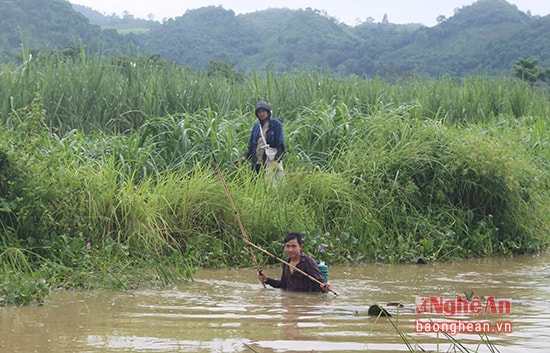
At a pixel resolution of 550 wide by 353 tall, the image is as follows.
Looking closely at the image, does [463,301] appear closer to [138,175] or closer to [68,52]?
[138,175]

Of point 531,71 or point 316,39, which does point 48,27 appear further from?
point 316,39

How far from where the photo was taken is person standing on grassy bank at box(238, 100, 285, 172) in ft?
38.1

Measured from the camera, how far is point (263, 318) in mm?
6625

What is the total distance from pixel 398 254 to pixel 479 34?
47.4 meters

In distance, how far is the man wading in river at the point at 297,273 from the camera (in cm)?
802

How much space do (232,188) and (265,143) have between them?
1358 mm

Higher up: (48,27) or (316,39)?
(316,39)

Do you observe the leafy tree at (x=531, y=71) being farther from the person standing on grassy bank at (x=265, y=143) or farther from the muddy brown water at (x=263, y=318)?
the muddy brown water at (x=263, y=318)

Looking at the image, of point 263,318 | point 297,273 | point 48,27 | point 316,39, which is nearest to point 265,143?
point 297,273

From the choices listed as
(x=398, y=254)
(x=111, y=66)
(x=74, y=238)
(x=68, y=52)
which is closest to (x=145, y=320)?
(x=74, y=238)

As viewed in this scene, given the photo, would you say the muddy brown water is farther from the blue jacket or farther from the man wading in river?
the blue jacket

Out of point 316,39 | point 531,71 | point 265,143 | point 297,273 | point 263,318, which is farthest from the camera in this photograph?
point 316,39

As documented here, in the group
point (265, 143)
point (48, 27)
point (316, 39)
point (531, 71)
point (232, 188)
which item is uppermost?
point (316, 39)

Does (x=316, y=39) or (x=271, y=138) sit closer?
(x=271, y=138)
